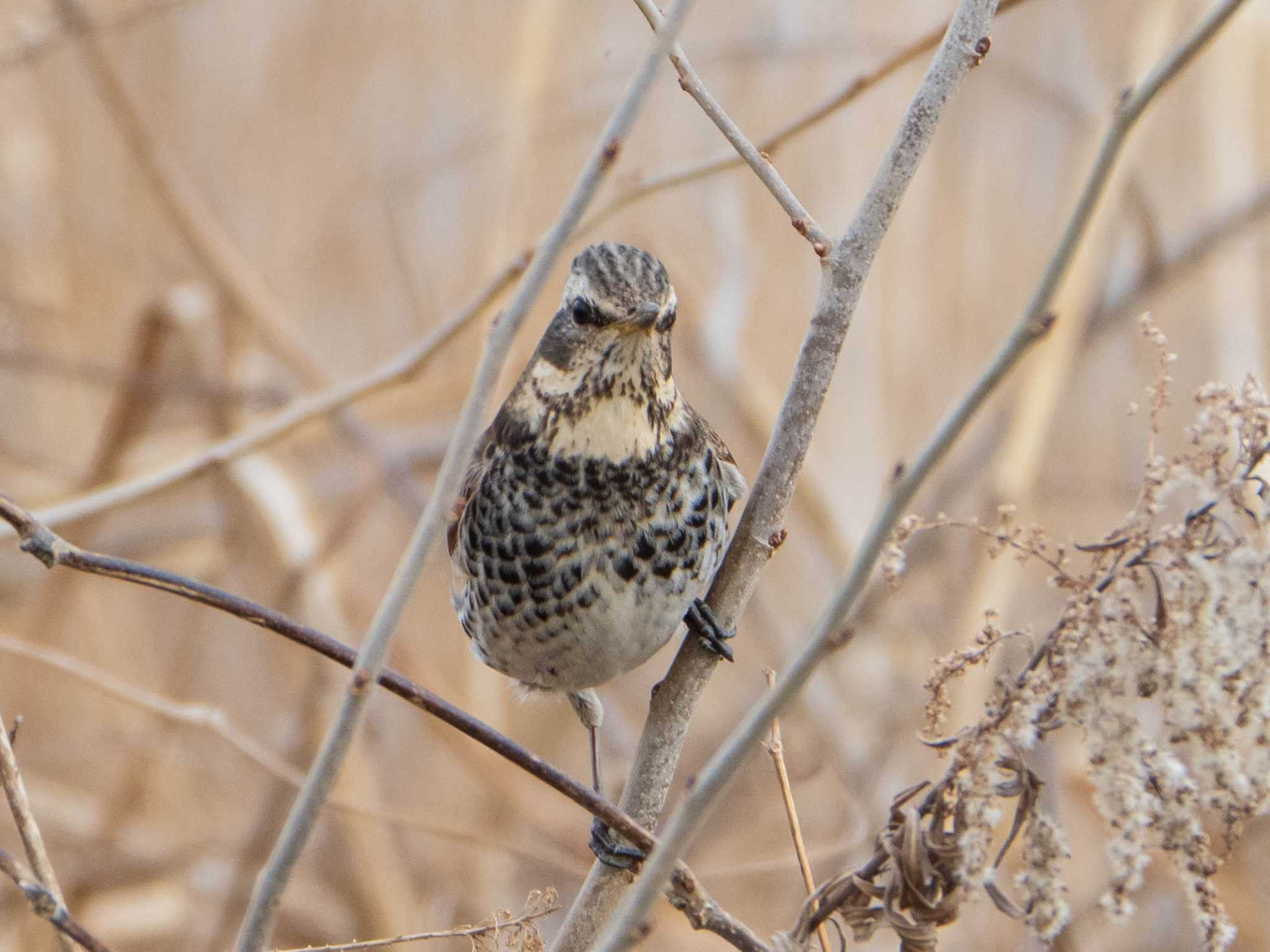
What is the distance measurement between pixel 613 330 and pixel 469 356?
2412mm

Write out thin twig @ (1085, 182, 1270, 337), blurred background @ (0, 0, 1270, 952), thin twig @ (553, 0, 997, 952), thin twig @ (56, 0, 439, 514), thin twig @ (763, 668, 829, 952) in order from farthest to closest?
thin twig @ (1085, 182, 1270, 337)
blurred background @ (0, 0, 1270, 952)
thin twig @ (56, 0, 439, 514)
thin twig @ (553, 0, 997, 952)
thin twig @ (763, 668, 829, 952)

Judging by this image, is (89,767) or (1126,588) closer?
(1126,588)

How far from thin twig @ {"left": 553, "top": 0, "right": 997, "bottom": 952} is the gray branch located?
0.57m

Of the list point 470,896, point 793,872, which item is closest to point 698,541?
point 793,872

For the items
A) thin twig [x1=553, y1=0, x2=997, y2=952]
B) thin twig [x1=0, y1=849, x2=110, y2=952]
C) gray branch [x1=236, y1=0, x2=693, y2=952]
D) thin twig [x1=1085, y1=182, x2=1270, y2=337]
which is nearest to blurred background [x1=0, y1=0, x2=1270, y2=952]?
thin twig [x1=1085, y1=182, x2=1270, y2=337]

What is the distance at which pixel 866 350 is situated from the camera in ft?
13.8

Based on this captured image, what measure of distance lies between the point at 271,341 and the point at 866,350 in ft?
6.22

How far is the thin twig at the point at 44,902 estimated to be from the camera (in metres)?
1.11

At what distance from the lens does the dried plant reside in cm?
117

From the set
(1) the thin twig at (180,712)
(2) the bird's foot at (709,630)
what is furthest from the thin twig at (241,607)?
(1) the thin twig at (180,712)

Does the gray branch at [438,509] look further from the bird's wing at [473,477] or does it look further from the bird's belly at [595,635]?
the bird's wing at [473,477]

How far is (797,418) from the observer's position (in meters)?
1.56

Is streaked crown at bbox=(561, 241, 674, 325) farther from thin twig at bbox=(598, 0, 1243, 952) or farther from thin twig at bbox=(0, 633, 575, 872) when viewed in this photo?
thin twig at bbox=(598, 0, 1243, 952)

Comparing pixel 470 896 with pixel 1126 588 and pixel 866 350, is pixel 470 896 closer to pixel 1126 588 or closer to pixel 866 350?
pixel 866 350
